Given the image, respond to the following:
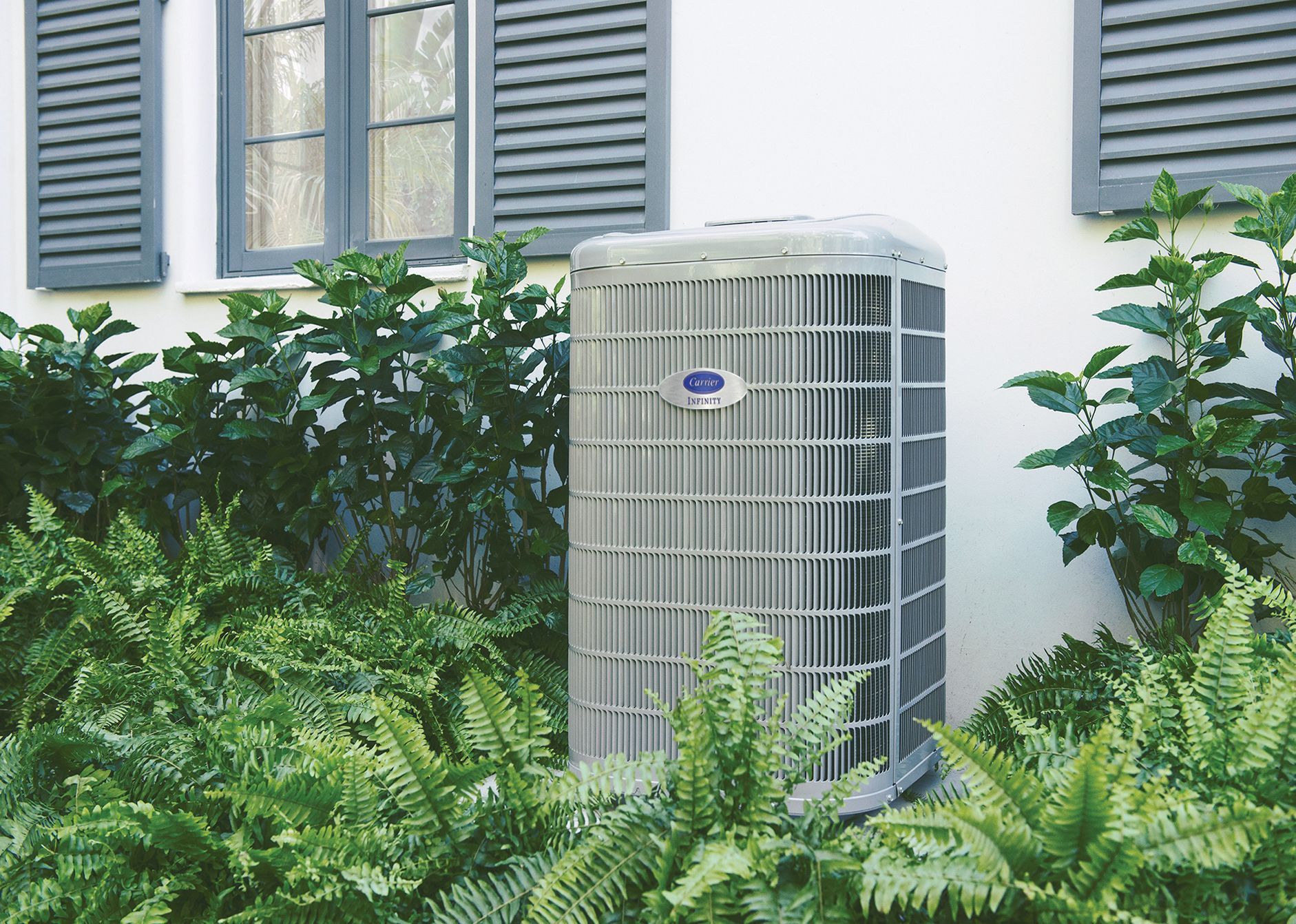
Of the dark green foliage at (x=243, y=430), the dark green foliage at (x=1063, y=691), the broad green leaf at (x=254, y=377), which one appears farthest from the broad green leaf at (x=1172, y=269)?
the broad green leaf at (x=254, y=377)

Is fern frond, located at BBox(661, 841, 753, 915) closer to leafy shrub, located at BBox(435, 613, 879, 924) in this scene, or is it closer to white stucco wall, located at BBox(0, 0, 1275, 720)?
leafy shrub, located at BBox(435, 613, 879, 924)

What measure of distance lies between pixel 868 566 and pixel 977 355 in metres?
0.91

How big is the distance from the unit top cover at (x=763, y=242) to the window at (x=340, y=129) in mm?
1385

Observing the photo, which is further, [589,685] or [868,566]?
[589,685]

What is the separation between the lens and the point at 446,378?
2828 millimetres

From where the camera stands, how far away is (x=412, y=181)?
3.43m

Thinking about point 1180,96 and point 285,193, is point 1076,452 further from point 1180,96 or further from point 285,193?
point 285,193

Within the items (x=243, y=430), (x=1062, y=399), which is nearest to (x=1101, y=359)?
(x=1062, y=399)

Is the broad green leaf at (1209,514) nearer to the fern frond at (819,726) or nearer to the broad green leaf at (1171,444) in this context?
the broad green leaf at (1171,444)

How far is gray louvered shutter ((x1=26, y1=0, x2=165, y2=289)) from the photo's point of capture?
361 cm

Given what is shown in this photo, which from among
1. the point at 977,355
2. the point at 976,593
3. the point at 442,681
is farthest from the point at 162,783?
the point at 977,355

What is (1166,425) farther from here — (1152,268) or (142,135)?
(142,135)

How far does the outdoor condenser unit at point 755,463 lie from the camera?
6.21 ft

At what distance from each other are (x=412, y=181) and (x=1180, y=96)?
2.20m
